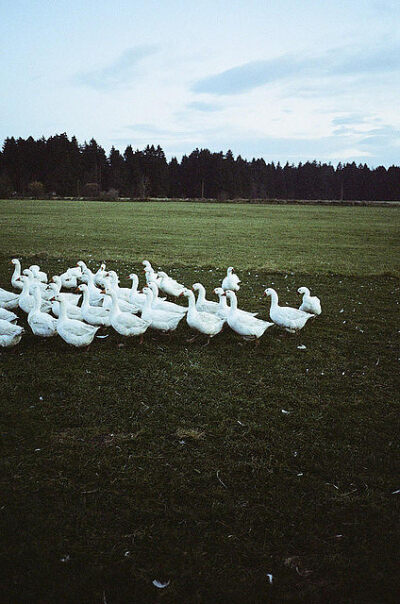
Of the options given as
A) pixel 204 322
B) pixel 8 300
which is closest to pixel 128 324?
pixel 204 322

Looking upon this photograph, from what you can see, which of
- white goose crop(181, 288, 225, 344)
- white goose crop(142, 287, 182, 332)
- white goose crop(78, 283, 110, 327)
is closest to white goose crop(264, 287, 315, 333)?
white goose crop(181, 288, 225, 344)

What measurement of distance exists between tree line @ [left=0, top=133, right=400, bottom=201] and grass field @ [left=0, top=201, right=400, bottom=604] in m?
80.1

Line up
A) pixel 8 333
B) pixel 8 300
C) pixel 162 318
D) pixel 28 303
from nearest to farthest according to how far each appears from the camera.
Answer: pixel 8 333 < pixel 162 318 < pixel 28 303 < pixel 8 300

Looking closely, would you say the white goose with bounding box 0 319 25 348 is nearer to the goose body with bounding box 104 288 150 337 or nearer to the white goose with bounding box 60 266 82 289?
the goose body with bounding box 104 288 150 337

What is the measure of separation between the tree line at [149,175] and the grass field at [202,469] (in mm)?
80072

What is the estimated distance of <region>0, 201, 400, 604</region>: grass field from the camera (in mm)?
3826

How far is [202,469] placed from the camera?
5.21 meters

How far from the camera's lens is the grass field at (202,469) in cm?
383

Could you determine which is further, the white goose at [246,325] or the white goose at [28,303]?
the white goose at [28,303]

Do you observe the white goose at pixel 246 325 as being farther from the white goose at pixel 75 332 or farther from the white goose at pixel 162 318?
the white goose at pixel 75 332

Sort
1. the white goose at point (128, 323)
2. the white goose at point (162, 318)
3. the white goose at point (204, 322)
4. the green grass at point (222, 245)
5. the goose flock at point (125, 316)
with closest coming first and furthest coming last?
the goose flock at point (125, 316)
the white goose at point (128, 323)
the white goose at point (204, 322)
the white goose at point (162, 318)
the green grass at point (222, 245)

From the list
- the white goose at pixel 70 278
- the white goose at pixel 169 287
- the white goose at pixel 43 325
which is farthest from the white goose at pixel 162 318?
the white goose at pixel 70 278

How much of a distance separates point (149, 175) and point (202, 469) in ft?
357

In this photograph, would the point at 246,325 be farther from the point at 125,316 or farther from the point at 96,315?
the point at 96,315
